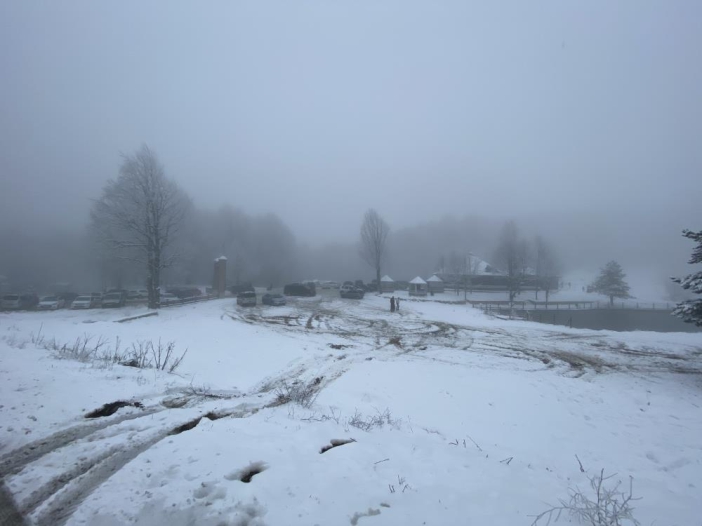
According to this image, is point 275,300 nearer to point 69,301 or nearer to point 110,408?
point 69,301

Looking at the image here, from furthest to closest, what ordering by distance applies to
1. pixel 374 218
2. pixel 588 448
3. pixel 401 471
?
pixel 374 218 < pixel 588 448 < pixel 401 471

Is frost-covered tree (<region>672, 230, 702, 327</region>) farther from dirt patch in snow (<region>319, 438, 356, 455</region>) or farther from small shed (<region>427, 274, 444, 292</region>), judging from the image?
small shed (<region>427, 274, 444, 292</region>)

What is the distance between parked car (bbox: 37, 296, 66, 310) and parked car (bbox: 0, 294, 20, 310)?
1.49m

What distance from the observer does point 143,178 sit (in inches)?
1045

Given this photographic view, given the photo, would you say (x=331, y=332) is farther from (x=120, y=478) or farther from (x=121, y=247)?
(x=121, y=247)

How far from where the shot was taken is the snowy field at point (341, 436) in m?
3.15

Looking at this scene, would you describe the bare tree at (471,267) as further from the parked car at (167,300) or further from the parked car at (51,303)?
the parked car at (51,303)

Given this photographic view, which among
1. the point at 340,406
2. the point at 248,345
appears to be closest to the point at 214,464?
the point at 340,406

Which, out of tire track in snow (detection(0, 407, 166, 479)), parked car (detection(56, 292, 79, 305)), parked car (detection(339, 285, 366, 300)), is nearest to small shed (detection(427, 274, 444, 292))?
parked car (detection(339, 285, 366, 300))

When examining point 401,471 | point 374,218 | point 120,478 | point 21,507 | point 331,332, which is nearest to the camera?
point 21,507

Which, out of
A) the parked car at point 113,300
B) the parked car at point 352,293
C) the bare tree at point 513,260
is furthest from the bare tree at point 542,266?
the parked car at point 113,300

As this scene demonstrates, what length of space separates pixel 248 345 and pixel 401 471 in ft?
37.8

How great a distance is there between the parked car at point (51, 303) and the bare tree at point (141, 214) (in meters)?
7.75

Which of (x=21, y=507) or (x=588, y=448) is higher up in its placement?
(x=21, y=507)
